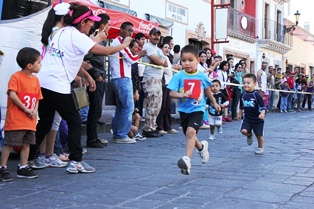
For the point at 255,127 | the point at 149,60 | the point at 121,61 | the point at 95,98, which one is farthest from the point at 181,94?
the point at 149,60

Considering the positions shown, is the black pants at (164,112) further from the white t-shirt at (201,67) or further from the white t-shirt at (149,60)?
the white t-shirt at (201,67)

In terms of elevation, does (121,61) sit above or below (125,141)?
above

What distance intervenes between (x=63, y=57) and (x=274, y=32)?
3114cm

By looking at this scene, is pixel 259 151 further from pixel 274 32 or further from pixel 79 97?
pixel 274 32

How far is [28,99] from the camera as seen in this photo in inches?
220

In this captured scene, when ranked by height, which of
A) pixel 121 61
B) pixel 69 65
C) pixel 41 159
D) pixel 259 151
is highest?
pixel 121 61

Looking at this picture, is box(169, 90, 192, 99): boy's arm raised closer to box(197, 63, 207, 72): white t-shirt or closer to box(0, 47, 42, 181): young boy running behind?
box(0, 47, 42, 181): young boy running behind

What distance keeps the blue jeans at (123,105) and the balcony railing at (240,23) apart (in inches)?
753

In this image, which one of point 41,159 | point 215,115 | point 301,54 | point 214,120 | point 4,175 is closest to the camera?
point 4,175

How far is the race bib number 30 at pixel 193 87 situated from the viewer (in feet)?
21.0

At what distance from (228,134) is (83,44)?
6.16 meters

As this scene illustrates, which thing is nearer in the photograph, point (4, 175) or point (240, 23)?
point (4, 175)

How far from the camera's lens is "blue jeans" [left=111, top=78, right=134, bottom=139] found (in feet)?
28.6

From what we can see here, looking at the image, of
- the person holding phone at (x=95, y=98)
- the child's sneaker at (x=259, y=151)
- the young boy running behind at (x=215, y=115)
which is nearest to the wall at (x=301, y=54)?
the young boy running behind at (x=215, y=115)
